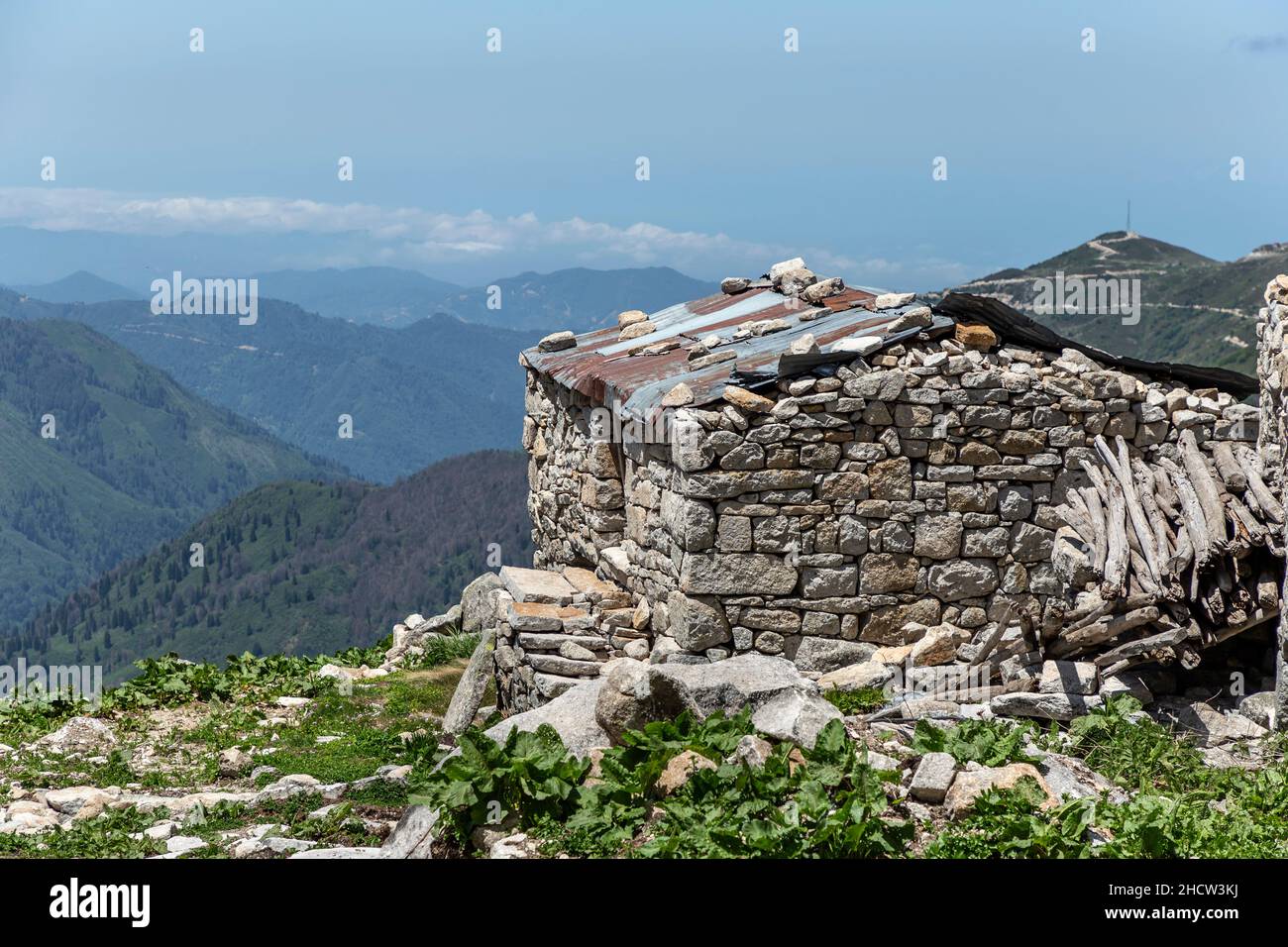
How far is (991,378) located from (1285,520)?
9.13 ft

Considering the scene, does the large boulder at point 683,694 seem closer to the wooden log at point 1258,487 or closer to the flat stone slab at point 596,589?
the wooden log at point 1258,487

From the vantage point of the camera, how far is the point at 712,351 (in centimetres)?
1202

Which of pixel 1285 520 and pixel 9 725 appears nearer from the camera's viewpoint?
pixel 1285 520

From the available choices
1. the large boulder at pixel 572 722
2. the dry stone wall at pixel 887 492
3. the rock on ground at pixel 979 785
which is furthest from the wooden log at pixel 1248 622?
the large boulder at pixel 572 722

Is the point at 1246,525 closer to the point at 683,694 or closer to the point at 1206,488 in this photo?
the point at 1206,488

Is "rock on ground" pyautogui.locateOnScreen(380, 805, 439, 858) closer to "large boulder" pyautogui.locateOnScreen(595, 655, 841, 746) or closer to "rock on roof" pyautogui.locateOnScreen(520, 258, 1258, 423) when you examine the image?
"large boulder" pyautogui.locateOnScreen(595, 655, 841, 746)

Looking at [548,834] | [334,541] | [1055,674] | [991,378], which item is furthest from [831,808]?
[334,541]

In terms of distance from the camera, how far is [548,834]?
6086mm

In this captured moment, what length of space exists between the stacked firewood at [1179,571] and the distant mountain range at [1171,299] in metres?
56.7

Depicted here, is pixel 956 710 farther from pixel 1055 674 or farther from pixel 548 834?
pixel 548 834

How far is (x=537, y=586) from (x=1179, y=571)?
5.79 m

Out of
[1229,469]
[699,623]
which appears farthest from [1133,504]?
[699,623]

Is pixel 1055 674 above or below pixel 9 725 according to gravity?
above
